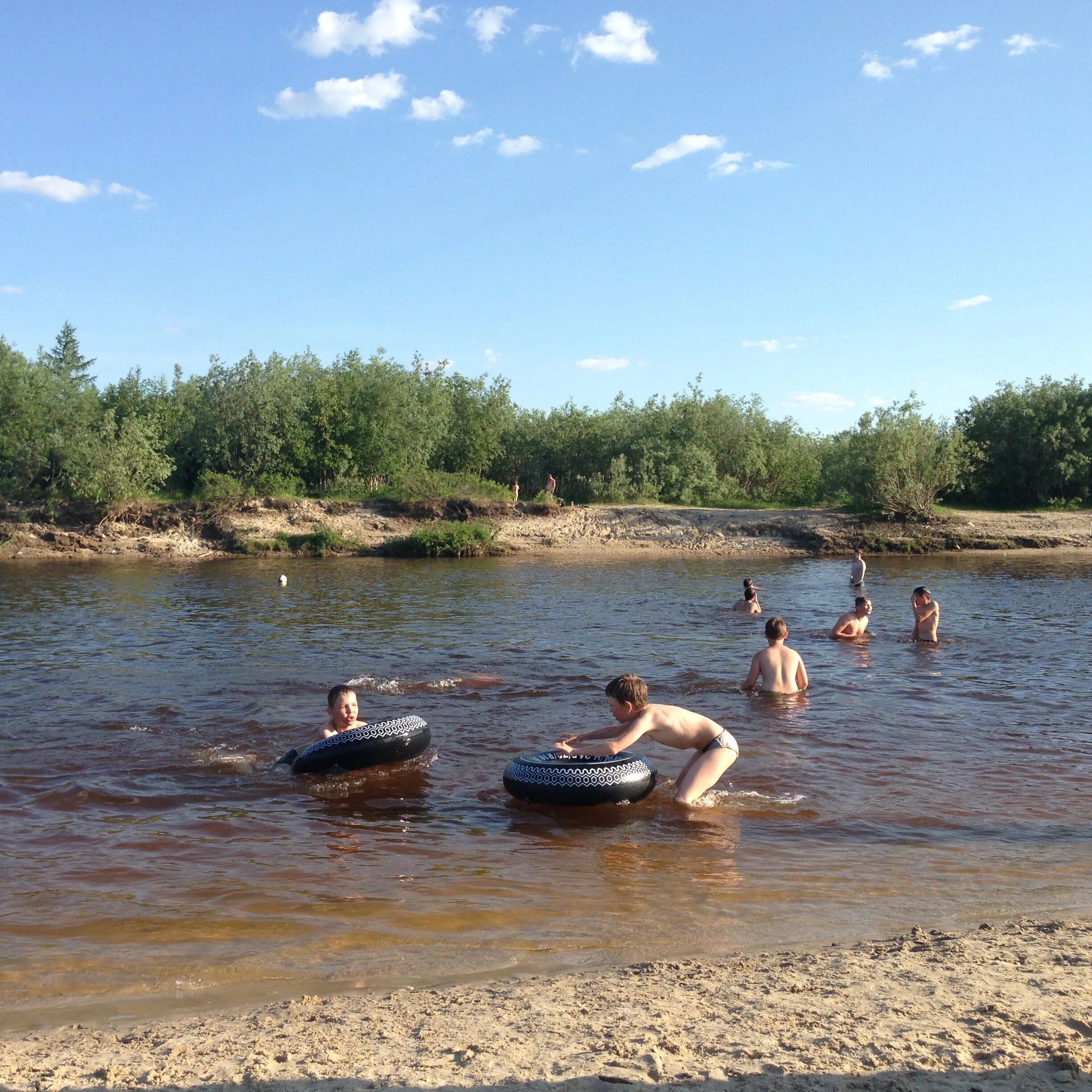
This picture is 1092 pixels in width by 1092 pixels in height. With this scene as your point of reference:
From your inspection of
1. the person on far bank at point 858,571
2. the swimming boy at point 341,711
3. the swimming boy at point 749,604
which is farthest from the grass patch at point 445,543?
the swimming boy at point 341,711

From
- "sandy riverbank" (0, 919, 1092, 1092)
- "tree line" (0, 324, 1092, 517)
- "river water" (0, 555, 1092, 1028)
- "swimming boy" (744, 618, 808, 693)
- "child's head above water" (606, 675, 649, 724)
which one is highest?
"tree line" (0, 324, 1092, 517)

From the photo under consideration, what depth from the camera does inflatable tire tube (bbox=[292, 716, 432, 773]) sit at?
9383mm

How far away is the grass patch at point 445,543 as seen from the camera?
36.1 m

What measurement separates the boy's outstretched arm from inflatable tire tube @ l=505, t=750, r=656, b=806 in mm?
5157

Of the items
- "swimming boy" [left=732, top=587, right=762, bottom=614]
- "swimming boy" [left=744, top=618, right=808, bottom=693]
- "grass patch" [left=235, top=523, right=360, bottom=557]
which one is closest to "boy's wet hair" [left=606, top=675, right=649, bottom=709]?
"swimming boy" [left=744, top=618, right=808, bottom=693]

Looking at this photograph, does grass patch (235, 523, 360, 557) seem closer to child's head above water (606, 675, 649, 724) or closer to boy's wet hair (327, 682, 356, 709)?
boy's wet hair (327, 682, 356, 709)

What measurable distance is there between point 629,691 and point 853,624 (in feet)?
35.6

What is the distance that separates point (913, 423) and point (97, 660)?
3487 centimetres

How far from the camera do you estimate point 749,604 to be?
2128 centimetres

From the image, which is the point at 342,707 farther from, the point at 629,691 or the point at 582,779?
the point at 629,691

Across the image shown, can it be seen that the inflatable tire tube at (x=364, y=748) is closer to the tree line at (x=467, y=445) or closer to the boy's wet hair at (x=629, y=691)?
the boy's wet hair at (x=629, y=691)

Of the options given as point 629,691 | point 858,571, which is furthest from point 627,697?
point 858,571

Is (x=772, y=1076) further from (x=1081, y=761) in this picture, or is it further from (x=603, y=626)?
(x=603, y=626)

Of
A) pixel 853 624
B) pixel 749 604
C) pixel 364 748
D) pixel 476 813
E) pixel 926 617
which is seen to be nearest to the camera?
pixel 476 813
